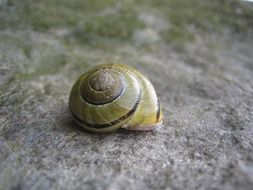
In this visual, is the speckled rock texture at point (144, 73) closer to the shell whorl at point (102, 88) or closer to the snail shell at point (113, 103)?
Answer: the snail shell at point (113, 103)

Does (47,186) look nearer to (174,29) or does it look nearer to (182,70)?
(182,70)

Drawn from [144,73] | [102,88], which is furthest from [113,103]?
[144,73]

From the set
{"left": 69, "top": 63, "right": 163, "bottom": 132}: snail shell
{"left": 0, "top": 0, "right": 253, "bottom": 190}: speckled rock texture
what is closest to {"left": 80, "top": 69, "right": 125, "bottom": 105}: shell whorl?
{"left": 69, "top": 63, "right": 163, "bottom": 132}: snail shell

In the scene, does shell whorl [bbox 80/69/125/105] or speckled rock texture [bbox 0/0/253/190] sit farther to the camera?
shell whorl [bbox 80/69/125/105]

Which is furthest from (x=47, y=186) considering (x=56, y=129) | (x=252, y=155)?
(x=252, y=155)

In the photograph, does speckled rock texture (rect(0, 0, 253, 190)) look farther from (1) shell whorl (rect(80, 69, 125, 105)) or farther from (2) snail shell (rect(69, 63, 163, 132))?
(1) shell whorl (rect(80, 69, 125, 105))
